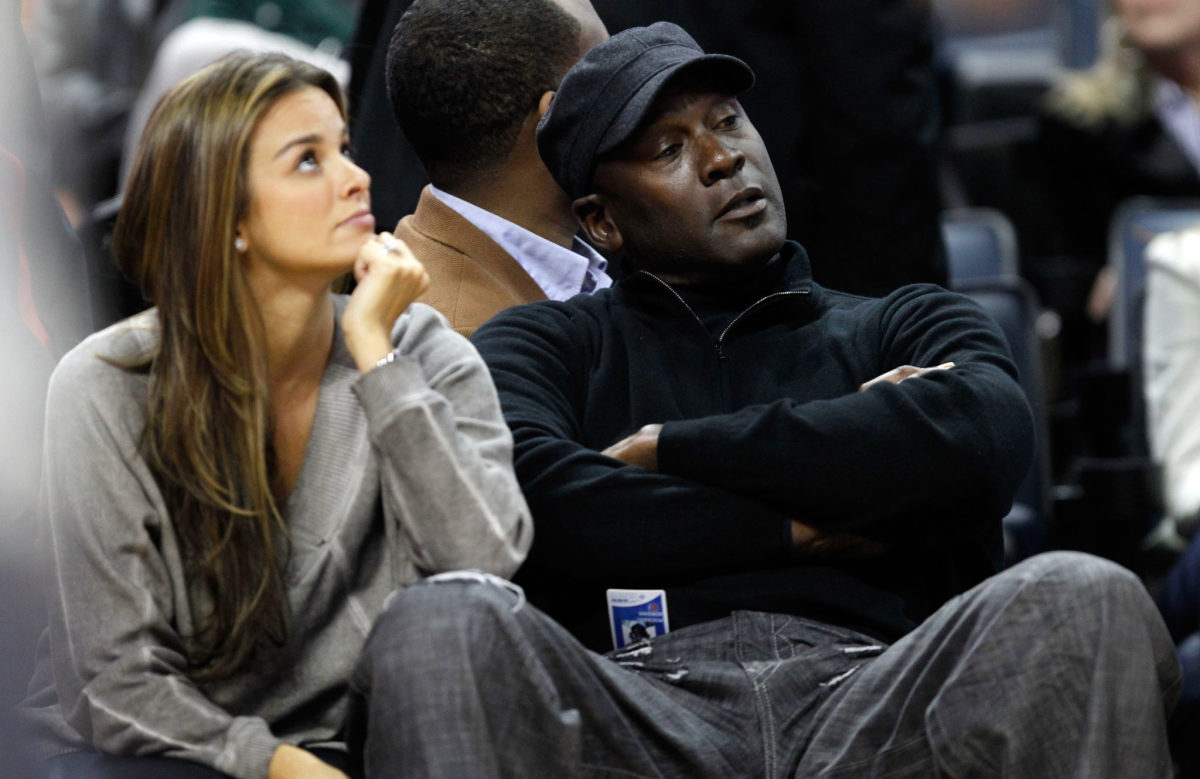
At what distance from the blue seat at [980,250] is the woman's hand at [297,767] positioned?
9.74ft

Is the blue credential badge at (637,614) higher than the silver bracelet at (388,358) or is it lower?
lower

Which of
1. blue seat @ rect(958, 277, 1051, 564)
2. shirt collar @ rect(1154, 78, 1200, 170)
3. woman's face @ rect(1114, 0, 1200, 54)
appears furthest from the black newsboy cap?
shirt collar @ rect(1154, 78, 1200, 170)

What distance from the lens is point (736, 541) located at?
2.43m

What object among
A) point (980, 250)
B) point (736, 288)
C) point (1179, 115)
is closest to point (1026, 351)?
point (980, 250)

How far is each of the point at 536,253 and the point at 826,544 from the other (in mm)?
884

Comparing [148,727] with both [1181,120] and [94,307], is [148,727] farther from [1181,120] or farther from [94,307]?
[1181,120]

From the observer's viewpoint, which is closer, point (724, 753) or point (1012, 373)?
point (724, 753)

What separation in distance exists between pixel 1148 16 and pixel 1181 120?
351 mm

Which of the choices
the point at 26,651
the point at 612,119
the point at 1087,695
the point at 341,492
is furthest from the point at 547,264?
the point at 26,651

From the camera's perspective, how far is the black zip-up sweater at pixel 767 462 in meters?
2.40

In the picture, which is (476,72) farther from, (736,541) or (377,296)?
(736,541)

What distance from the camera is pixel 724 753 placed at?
2275 millimetres

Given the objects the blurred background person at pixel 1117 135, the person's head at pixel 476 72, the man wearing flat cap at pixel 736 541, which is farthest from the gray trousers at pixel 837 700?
the blurred background person at pixel 1117 135

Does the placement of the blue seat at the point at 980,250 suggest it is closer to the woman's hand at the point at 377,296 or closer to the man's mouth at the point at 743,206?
the man's mouth at the point at 743,206
